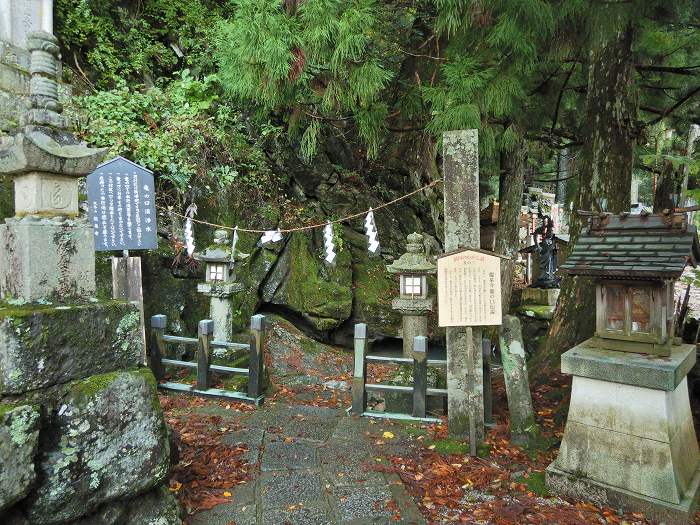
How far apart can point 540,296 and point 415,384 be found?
27.0ft

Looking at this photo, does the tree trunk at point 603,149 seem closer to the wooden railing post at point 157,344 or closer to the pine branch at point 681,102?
the pine branch at point 681,102

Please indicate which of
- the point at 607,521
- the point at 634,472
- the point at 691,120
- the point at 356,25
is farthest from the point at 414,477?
the point at 691,120

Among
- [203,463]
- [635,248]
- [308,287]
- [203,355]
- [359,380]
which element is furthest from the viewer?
[308,287]

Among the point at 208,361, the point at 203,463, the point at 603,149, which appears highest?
the point at 603,149

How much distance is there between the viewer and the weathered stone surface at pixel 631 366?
330cm

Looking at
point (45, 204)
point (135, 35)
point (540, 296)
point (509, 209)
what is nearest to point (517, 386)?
point (45, 204)

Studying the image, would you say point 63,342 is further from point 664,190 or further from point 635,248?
point 664,190

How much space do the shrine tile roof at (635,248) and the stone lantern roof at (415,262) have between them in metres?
A: 2.83

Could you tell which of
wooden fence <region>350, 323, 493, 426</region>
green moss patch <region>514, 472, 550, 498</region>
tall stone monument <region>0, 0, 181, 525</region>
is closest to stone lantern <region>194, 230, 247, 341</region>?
wooden fence <region>350, 323, 493, 426</region>

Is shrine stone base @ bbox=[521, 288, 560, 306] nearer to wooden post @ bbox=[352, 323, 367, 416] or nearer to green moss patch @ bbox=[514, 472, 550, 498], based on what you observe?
→ wooden post @ bbox=[352, 323, 367, 416]

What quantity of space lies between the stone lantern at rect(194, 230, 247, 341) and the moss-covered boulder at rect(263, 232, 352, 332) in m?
2.68

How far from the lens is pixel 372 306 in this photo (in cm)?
1061

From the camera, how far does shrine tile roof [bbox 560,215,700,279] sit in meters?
3.41

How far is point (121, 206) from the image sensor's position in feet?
18.8
